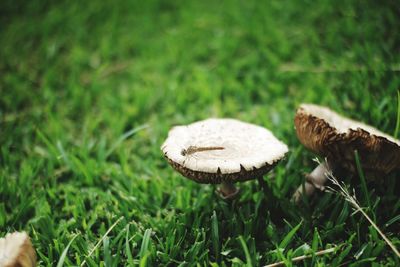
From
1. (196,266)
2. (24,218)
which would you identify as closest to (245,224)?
(196,266)

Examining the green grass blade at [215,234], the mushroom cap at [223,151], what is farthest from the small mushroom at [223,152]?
the green grass blade at [215,234]

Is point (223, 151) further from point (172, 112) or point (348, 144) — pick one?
point (172, 112)

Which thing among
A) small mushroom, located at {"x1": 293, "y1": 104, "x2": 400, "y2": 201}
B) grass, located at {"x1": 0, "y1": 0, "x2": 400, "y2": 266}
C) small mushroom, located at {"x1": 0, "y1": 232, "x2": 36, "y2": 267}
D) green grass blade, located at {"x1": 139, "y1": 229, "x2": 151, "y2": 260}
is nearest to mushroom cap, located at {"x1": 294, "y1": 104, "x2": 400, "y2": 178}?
small mushroom, located at {"x1": 293, "y1": 104, "x2": 400, "y2": 201}

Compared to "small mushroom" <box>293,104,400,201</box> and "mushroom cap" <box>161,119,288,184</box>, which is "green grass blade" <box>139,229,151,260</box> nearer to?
"mushroom cap" <box>161,119,288,184</box>

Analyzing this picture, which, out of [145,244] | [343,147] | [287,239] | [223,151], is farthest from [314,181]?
[145,244]

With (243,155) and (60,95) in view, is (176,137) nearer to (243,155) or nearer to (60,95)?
(243,155)

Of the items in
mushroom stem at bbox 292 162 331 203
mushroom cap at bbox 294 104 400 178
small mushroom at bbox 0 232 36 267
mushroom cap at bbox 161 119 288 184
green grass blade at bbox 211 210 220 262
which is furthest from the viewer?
mushroom stem at bbox 292 162 331 203

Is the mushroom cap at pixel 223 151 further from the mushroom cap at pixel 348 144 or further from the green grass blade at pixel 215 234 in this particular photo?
the green grass blade at pixel 215 234
